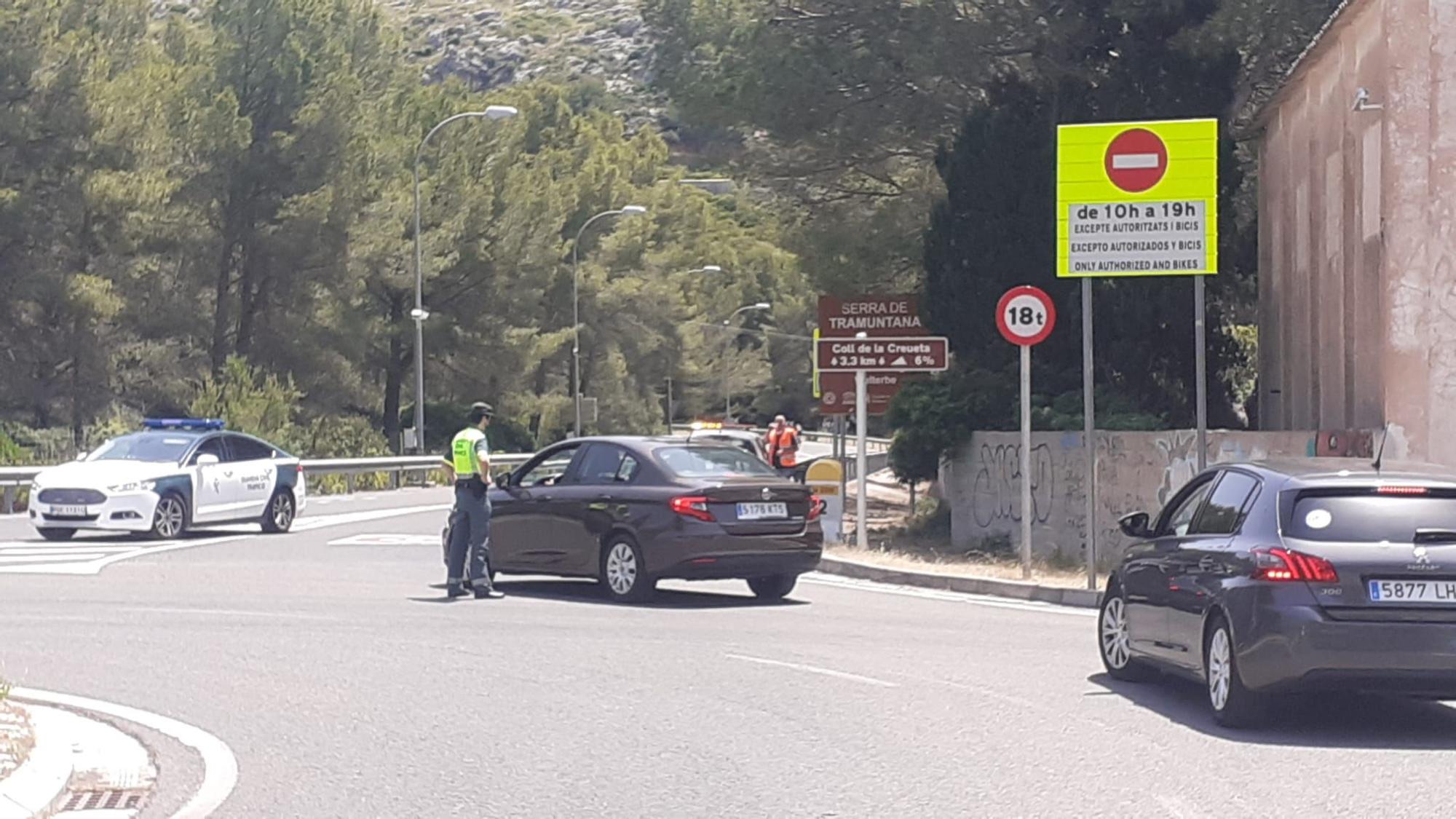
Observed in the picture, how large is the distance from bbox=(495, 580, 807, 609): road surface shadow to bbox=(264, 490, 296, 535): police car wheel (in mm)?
8030

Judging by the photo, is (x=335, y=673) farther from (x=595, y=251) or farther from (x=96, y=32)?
(x=595, y=251)

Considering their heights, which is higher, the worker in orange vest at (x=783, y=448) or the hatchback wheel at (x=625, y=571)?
the worker in orange vest at (x=783, y=448)

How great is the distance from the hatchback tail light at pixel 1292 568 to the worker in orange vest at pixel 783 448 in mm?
18813

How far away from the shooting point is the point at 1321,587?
9742 mm

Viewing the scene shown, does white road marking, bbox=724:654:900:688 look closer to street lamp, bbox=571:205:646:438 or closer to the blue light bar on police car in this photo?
the blue light bar on police car

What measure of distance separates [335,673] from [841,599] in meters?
6.79

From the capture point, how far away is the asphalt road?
8.48 m

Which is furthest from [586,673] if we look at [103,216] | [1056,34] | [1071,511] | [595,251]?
[595,251]

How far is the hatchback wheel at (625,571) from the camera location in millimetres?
16875

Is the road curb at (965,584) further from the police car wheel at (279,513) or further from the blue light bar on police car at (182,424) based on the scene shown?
the blue light bar on police car at (182,424)

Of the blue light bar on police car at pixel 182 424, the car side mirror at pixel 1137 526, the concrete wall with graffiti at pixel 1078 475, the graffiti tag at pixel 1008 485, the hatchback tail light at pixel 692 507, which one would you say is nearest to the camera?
the car side mirror at pixel 1137 526

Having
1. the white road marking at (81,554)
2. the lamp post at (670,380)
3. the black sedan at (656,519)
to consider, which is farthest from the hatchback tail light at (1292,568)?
the lamp post at (670,380)

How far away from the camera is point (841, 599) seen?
18.2 m

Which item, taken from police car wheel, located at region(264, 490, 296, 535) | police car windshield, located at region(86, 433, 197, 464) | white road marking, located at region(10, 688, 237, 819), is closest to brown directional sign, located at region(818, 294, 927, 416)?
police car wheel, located at region(264, 490, 296, 535)
